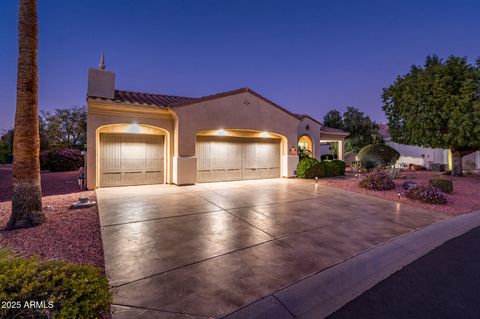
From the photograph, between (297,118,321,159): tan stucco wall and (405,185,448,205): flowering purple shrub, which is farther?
(297,118,321,159): tan stucco wall

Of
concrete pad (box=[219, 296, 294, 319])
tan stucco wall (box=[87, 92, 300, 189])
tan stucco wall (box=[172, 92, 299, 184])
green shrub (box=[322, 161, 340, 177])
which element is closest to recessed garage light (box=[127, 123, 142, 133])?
tan stucco wall (box=[87, 92, 300, 189])

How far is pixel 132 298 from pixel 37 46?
635cm

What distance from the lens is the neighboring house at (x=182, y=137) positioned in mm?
10789

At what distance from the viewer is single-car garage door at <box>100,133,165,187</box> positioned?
11359 mm

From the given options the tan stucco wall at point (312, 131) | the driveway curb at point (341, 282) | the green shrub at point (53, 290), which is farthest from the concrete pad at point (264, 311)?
the tan stucco wall at point (312, 131)

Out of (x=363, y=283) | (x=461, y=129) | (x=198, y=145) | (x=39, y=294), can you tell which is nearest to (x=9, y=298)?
(x=39, y=294)

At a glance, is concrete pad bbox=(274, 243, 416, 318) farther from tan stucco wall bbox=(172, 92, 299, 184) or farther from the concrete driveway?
tan stucco wall bbox=(172, 92, 299, 184)

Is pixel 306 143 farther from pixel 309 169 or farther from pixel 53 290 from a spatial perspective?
pixel 53 290

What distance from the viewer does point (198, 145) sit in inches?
523

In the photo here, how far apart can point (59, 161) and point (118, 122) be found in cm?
1229

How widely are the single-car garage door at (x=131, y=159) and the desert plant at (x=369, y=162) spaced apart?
1560 cm

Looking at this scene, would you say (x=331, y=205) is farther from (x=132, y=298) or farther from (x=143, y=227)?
(x=132, y=298)

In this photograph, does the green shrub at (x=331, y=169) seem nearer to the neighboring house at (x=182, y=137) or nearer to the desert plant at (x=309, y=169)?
the desert plant at (x=309, y=169)

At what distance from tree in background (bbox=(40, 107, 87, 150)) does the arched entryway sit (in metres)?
23.0
